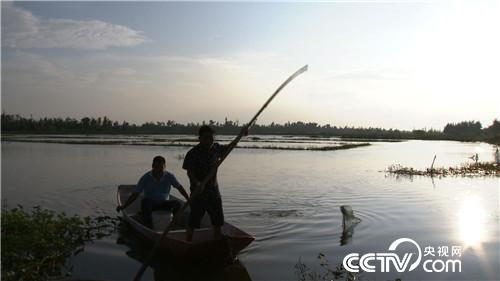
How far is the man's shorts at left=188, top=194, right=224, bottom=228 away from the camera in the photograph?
5.84m

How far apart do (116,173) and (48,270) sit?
12976 mm

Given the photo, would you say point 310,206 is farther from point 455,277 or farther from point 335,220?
point 455,277

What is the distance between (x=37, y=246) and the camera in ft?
20.3

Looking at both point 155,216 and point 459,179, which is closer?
point 155,216

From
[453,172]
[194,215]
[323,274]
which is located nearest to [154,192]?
[194,215]

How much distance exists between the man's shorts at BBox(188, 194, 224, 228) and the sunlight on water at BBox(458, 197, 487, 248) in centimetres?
474

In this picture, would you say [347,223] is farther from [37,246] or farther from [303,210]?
[37,246]

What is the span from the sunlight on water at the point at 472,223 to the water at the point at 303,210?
0.02 metres

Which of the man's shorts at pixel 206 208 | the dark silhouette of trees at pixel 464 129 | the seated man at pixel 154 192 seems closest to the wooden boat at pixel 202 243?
the man's shorts at pixel 206 208

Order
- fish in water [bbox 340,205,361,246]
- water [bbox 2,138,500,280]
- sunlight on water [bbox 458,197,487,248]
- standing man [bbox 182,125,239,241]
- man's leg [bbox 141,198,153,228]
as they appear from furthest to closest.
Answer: fish in water [bbox 340,205,361,246] → sunlight on water [bbox 458,197,487,248] → man's leg [bbox 141,198,153,228] → water [bbox 2,138,500,280] → standing man [bbox 182,125,239,241]

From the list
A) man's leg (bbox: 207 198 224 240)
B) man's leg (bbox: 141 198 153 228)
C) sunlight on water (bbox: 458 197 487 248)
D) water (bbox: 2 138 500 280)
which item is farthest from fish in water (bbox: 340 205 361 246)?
man's leg (bbox: 141 198 153 228)

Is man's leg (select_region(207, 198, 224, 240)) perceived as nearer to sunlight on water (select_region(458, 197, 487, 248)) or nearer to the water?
the water

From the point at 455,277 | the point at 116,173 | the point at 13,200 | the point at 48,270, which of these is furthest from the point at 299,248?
the point at 116,173

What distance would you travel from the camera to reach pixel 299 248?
7.48 m
